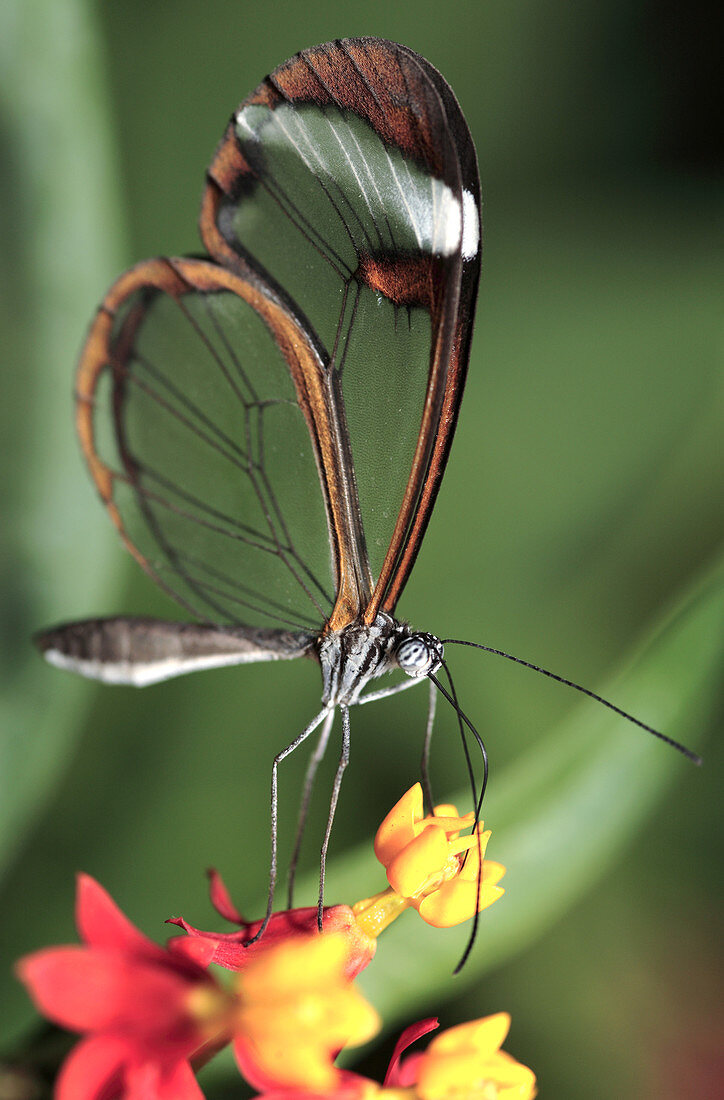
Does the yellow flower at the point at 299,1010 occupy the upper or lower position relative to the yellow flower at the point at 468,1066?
upper

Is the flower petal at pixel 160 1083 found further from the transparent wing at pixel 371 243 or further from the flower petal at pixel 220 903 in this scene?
the transparent wing at pixel 371 243

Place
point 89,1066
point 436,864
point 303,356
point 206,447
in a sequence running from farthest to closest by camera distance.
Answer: point 206,447
point 303,356
point 436,864
point 89,1066

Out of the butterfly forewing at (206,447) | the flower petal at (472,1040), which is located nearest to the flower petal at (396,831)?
the flower petal at (472,1040)

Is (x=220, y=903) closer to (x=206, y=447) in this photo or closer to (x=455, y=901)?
(x=455, y=901)

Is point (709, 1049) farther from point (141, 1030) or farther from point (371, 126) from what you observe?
point (371, 126)

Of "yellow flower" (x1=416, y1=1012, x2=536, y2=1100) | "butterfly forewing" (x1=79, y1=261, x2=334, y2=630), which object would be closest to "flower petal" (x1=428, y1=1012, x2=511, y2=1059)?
"yellow flower" (x1=416, y1=1012, x2=536, y2=1100)

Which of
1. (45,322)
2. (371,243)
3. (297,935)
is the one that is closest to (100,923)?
(297,935)

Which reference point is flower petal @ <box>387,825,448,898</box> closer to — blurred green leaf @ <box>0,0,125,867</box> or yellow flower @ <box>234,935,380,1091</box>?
yellow flower @ <box>234,935,380,1091</box>
